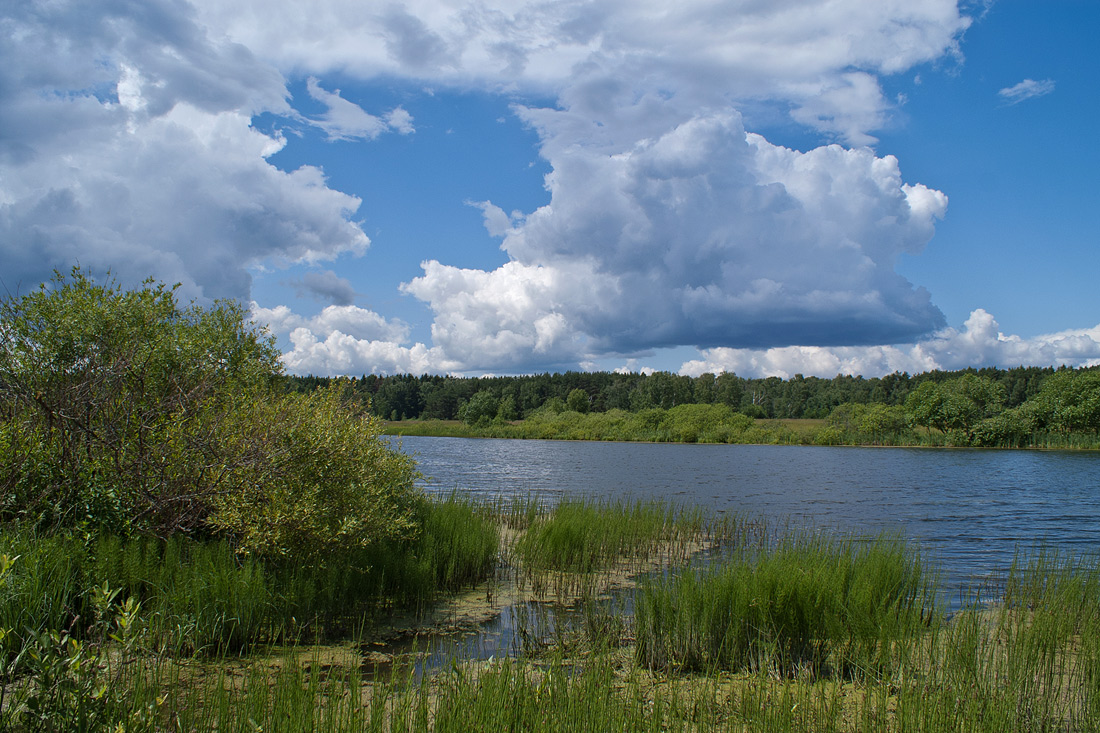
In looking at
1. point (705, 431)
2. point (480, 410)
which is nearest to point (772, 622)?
point (705, 431)

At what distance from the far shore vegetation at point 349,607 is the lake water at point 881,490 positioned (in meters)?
5.94

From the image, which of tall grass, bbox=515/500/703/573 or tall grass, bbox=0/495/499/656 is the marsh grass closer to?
tall grass, bbox=515/500/703/573

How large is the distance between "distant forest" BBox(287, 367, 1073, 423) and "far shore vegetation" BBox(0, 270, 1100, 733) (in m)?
108

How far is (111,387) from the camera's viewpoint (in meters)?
9.15

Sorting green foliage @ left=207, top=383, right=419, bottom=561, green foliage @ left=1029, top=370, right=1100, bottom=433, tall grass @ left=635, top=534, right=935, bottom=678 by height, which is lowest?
tall grass @ left=635, top=534, right=935, bottom=678

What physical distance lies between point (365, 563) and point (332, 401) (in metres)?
2.84

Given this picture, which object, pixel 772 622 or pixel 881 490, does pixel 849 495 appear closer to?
pixel 881 490

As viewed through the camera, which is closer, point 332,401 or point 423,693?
point 423,693

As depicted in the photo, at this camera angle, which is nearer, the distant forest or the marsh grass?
the marsh grass

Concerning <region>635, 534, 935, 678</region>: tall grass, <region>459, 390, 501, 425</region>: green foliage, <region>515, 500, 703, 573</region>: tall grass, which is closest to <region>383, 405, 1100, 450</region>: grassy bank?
<region>459, 390, 501, 425</region>: green foliage

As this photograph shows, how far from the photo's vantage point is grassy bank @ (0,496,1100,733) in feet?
15.8

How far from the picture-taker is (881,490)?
3016 cm

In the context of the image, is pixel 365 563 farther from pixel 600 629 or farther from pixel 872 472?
pixel 872 472

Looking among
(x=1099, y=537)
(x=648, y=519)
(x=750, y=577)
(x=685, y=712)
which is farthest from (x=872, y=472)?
(x=685, y=712)
